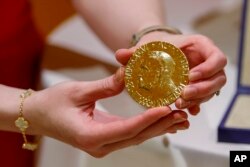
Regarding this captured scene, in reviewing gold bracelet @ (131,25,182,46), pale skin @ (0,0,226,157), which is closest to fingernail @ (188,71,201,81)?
pale skin @ (0,0,226,157)

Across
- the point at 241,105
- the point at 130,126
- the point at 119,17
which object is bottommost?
the point at 130,126

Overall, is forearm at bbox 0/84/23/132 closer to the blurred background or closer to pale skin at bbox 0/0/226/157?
pale skin at bbox 0/0/226/157

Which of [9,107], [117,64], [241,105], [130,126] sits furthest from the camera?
[117,64]

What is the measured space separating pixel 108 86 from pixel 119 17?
0.89ft

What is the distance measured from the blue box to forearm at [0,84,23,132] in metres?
0.28

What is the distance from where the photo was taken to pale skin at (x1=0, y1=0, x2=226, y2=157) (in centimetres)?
57

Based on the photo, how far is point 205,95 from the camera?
609mm

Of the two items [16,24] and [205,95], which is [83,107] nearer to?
[205,95]

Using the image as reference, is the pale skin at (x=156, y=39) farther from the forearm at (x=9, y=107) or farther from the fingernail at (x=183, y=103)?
the forearm at (x=9, y=107)

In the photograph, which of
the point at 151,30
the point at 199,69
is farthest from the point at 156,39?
the point at 199,69

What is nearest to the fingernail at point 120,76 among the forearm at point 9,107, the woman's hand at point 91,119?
the woman's hand at point 91,119

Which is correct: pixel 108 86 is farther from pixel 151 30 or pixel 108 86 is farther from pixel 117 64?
pixel 117 64

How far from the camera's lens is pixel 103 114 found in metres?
0.66

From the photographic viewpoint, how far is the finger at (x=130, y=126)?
55 cm
